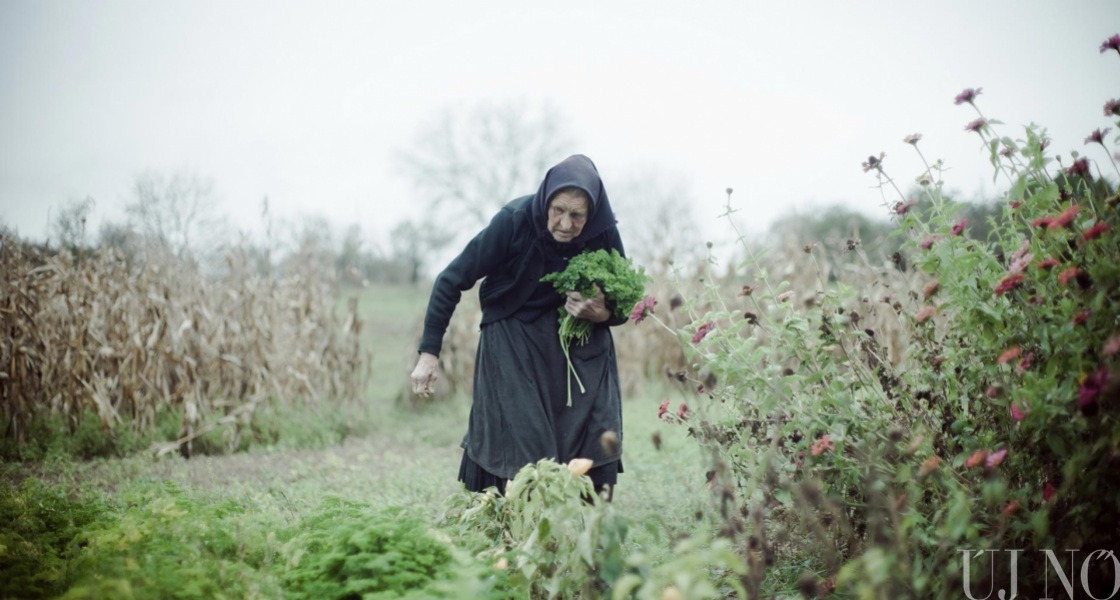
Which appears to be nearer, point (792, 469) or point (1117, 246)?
point (1117, 246)

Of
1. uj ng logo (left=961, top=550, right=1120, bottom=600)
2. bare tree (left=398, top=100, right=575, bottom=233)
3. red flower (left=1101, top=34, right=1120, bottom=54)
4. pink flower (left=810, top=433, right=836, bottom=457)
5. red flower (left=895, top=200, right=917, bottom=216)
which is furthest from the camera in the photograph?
bare tree (left=398, top=100, right=575, bottom=233)

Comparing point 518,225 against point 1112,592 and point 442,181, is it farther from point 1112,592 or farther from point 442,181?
point 442,181

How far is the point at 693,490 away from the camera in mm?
4570

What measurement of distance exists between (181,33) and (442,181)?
30102 mm

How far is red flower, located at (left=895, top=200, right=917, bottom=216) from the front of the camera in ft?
8.65

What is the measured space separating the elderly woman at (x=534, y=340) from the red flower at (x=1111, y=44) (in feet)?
6.72

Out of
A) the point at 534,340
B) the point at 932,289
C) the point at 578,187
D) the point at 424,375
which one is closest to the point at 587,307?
the point at 534,340

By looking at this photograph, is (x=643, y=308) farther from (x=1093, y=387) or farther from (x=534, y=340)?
(x=1093, y=387)

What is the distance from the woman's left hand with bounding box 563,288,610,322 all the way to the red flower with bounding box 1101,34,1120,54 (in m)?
2.17

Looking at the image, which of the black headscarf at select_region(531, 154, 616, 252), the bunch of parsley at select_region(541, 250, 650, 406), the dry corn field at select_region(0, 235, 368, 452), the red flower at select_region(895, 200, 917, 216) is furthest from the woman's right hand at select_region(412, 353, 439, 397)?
the dry corn field at select_region(0, 235, 368, 452)

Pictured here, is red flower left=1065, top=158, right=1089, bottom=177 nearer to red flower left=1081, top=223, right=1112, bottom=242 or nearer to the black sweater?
red flower left=1081, top=223, right=1112, bottom=242

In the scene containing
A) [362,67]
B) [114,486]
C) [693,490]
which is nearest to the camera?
[693,490]

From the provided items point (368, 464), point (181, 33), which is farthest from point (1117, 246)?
point (181, 33)

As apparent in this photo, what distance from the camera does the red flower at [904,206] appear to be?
2.64m
